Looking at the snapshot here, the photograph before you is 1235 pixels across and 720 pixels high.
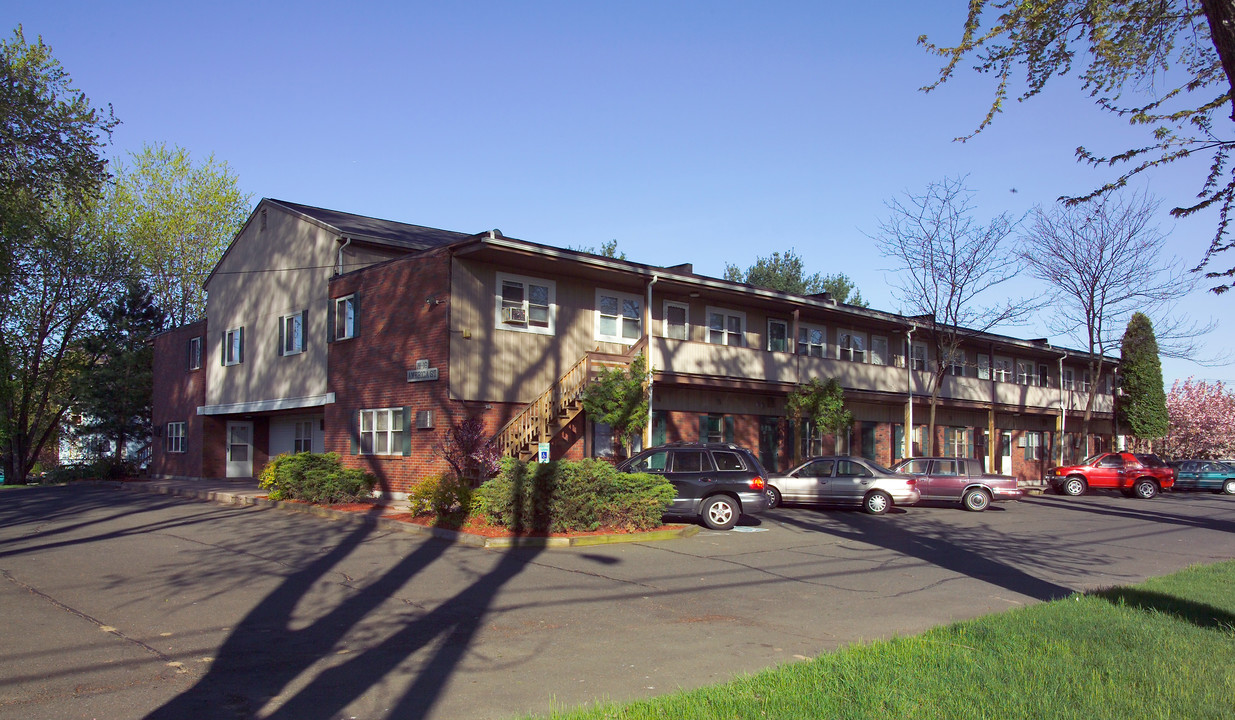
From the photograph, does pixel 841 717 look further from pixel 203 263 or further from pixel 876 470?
pixel 203 263

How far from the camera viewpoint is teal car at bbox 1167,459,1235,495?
38156 mm

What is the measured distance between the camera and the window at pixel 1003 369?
139 feet

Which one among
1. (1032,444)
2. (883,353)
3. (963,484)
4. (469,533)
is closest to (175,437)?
(469,533)

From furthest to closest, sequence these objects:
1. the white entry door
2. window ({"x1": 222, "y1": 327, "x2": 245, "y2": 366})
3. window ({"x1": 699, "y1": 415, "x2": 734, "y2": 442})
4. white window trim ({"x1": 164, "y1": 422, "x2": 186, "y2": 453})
→ 1. white window trim ({"x1": 164, "y1": 422, "x2": 186, "y2": 453})
2. the white entry door
3. window ({"x1": 222, "y1": 327, "x2": 245, "y2": 366})
4. window ({"x1": 699, "y1": 415, "x2": 734, "y2": 442})

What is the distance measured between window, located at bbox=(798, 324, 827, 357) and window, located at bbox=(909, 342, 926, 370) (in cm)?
608

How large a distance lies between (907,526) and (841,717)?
Answer: 15.2 metres

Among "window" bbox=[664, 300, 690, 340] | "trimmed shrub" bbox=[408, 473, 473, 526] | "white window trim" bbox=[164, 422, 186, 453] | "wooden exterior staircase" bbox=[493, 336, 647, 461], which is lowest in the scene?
"trimmed shrub" bbox=[408, 473, 473, 526]

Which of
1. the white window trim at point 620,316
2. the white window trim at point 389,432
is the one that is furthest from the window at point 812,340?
the white window trim at point 389,432

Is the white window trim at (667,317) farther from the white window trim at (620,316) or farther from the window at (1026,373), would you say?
the window at (1026,373)

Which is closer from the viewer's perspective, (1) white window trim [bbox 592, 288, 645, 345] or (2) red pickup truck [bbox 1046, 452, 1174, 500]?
(1) white window trim [bbox 592, 288, 645, 345]

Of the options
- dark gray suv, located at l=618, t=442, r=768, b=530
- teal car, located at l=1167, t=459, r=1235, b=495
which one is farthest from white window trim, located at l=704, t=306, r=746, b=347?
teal car, located at l=1167, t=459, r=1235, b=495

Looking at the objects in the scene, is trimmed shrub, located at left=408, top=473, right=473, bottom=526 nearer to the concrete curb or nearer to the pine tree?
the concrete curb

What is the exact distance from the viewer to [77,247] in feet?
135

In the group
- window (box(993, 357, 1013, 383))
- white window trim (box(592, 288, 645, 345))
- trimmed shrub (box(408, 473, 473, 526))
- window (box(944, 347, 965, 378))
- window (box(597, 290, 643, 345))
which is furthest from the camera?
window (box(993, 357, 1013, 383))
